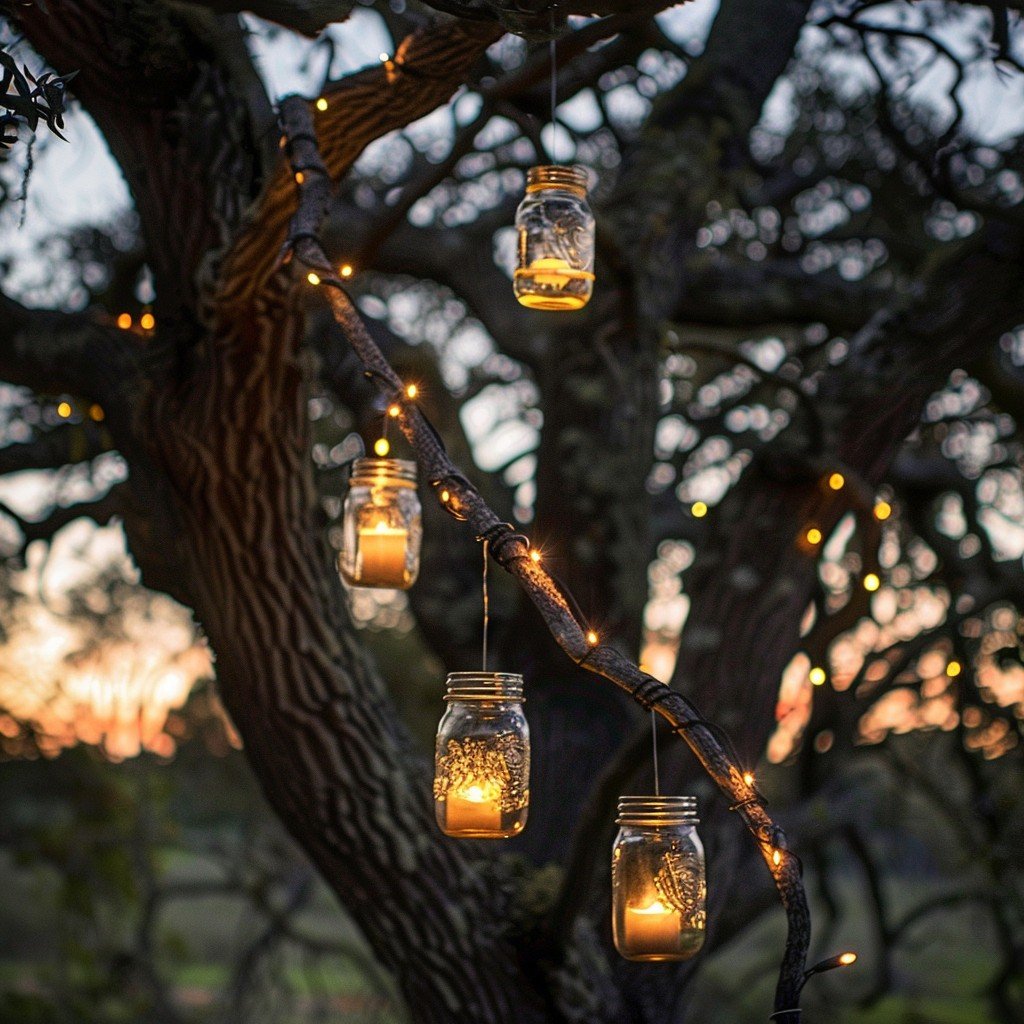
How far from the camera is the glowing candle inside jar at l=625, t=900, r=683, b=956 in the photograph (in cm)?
217

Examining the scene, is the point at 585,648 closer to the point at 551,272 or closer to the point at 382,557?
the point at 551,272

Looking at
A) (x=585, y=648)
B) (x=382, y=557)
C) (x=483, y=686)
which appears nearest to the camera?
(x=585, y=648)

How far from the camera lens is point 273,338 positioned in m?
3.35

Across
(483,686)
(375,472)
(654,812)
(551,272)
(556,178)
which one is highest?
(556,178)

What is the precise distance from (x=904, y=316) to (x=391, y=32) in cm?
189

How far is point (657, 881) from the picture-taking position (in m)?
2.17

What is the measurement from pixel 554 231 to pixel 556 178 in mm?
98

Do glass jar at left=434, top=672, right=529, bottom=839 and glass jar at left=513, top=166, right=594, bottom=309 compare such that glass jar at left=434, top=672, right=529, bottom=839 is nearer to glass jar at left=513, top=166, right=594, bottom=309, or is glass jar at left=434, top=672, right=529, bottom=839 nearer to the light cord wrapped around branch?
the light cord wrapped around branch

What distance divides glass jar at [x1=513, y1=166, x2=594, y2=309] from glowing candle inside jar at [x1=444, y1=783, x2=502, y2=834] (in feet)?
3.16

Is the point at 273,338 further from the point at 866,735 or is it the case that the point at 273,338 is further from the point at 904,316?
the point at 866,735

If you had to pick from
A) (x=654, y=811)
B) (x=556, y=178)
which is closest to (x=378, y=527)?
(x=556, y=178)

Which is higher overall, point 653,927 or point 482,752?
point 482,752

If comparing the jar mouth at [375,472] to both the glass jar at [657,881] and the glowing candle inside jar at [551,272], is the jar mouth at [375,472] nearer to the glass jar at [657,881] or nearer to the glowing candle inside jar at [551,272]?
the glowing candle inside jar at [551,272]

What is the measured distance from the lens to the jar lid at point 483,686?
2.27m
